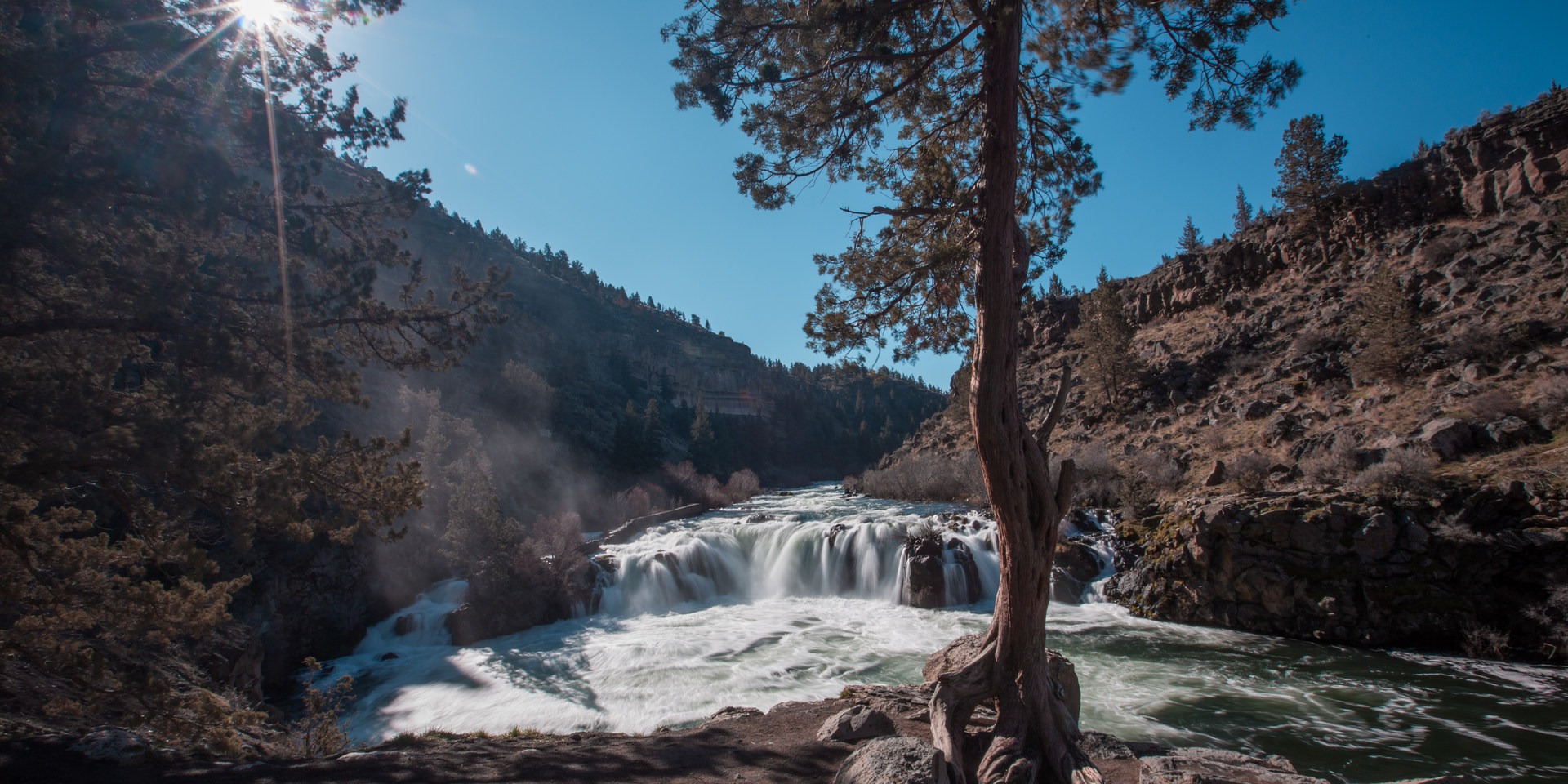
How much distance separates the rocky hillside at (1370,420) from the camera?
32.8 ft

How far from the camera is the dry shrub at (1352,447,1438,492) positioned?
11094mm

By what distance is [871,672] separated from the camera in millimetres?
11727

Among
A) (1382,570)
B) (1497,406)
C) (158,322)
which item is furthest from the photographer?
(1497,406)

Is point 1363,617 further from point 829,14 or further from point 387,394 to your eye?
point 387,394

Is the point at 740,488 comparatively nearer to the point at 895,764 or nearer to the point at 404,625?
the point at 404,625

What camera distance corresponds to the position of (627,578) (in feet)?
64.2

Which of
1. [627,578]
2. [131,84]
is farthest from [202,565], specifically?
[627,578]

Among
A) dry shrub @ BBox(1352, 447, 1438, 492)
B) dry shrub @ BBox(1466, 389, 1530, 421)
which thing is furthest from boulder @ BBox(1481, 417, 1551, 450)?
dry shrub @ BBox(1352, 447, 1438, 492)

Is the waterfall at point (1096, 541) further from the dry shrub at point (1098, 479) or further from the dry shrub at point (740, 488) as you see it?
the dry shrub at point (740, 488)

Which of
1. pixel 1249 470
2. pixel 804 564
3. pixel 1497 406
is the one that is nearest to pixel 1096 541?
pixel 1249 470

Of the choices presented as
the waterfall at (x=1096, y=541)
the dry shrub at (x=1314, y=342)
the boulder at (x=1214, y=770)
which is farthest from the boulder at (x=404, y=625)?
the dry shrub at (x=1314, y=342)

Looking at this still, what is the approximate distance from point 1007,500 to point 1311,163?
41.2 metres

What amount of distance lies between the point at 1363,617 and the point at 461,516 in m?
21.3

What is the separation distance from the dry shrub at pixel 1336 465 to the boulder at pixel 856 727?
13.4 metres
